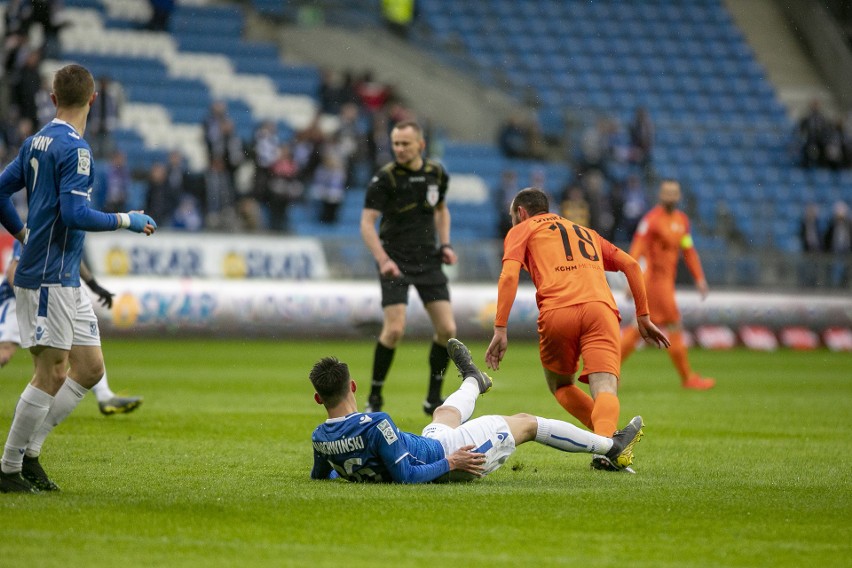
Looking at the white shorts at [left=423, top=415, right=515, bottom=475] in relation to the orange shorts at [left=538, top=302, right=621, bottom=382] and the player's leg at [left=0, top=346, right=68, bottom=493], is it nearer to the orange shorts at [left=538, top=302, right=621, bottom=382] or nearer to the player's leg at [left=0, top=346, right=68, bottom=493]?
the orange shorts at [left=538, top=302, right=621, bottom=382]

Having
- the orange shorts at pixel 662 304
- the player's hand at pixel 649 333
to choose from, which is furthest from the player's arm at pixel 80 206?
the orange shorts at pixel 662 304

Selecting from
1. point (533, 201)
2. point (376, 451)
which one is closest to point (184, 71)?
point (533, 201)

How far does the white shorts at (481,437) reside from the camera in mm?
7461

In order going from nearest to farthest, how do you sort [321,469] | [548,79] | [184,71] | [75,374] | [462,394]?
[75,374], [321,469], [462,394], [184,71], [548,79]

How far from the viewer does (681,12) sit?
34.2m

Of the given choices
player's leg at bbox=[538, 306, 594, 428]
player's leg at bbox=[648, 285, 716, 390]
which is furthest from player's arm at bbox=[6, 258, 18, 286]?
player's leg at bbox=[648, 285, 716, 390]

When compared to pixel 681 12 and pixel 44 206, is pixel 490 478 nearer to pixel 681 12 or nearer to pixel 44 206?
pixel 44 206

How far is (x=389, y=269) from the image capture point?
36.2 feet

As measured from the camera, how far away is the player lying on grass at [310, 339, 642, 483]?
713 cm

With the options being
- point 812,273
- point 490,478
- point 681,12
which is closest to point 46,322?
point 490,478

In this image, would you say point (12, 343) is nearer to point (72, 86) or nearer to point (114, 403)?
point (114, 403)

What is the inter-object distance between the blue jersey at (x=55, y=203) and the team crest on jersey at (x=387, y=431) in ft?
5.74

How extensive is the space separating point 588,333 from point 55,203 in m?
3.43

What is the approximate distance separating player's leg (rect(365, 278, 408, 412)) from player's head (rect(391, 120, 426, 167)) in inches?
41.9
